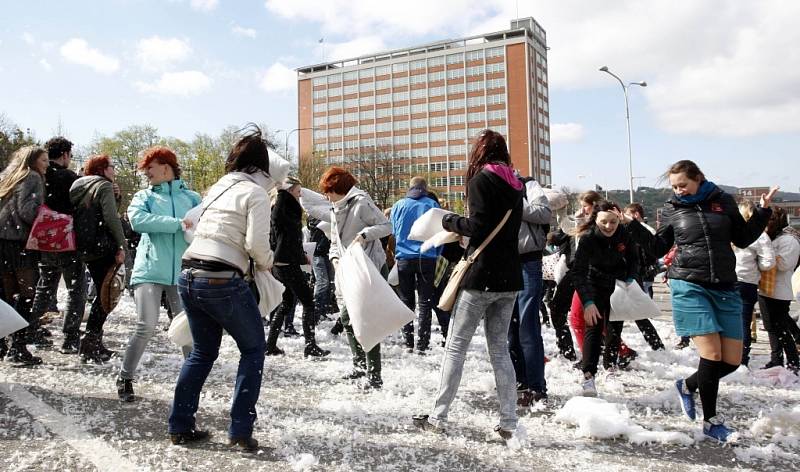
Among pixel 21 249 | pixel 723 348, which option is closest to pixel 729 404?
pixel 723 348

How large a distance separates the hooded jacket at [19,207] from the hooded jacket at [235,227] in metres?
2.99

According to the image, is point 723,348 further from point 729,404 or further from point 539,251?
point 539,251

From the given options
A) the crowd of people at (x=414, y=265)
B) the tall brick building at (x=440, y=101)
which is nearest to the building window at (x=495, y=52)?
the tall brick building at (x=440, y=101)

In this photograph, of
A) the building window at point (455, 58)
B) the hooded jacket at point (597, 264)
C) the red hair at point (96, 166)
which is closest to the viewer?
the hooded jacket at point (597, 264)

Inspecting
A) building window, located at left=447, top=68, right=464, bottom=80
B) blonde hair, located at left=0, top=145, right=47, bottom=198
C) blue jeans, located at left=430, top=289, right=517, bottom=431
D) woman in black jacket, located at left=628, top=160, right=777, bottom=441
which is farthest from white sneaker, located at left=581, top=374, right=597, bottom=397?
building window, located at left=447, top=68, right=464, bottom=80

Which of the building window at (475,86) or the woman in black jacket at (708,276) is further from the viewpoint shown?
the building window at (475,86)

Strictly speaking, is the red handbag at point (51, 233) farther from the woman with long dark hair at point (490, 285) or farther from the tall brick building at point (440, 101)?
the tall brick building at point (440, 101)

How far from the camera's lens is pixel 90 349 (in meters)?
5.69

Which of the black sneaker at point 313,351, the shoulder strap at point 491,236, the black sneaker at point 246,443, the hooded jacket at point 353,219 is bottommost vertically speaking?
the black sneaker at point 246,443

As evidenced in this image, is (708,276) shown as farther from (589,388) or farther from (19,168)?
(19,168)

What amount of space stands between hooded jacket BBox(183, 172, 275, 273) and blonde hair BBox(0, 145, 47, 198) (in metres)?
3.09

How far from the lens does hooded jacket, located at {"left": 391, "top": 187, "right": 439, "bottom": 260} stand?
679 cm

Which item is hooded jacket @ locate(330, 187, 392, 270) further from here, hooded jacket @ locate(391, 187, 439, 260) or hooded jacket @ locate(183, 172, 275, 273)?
hooded jacket @ locate(183, 172, 275, 273)

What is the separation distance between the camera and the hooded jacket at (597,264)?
508cm
